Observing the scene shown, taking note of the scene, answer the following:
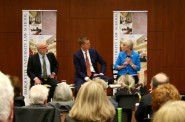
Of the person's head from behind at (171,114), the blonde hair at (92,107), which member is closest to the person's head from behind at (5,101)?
the person's head from behind at (171,114)

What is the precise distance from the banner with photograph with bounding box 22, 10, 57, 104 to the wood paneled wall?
1.77 ft

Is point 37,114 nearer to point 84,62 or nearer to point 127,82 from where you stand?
point 127,82

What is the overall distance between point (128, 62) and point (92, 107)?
502 cm

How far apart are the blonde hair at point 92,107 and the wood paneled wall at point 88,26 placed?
23.5ft

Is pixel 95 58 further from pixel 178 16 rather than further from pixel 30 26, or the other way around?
pixel 178 16

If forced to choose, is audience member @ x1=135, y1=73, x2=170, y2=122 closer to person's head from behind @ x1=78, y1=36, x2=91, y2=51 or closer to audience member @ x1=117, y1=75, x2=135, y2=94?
audience member @ x1=117, y1=75, x2=135, y2=94

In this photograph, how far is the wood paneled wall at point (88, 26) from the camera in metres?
10.6

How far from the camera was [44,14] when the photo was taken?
10.2 metres

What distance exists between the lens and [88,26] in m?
10.7

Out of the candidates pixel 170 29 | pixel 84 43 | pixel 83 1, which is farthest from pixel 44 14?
pixel 170 29

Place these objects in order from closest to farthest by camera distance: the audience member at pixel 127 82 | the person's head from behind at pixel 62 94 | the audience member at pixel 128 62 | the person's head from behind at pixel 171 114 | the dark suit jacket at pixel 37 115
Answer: the person's head from behind at pixel 171 114
the dark suit jacket at pixel 37 115
the person's head from behind at pixel 62 94
the audience member at pixel 127 82
the audience member at pixel 128 62

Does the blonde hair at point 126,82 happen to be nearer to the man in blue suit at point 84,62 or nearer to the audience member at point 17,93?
the man in blue suit at point 84,62

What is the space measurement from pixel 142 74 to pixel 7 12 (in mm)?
3585

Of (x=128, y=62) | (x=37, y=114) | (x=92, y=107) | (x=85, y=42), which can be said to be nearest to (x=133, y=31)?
(x=128, y=62)
